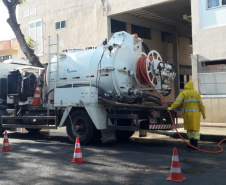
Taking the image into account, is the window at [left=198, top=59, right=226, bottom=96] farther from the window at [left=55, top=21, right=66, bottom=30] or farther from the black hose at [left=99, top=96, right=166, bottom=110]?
the window at [left=55, top=21, right=66, bottom=30]

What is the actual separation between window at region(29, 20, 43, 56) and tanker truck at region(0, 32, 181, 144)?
11617 mm

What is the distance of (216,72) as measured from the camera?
44.3ft

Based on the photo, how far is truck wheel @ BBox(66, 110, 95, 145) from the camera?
8.49 meters

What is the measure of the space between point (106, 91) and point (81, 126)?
4.05ft

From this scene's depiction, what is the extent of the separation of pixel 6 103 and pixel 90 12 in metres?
8.97

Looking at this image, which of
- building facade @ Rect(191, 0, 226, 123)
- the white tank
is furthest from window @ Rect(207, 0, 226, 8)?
the white tank

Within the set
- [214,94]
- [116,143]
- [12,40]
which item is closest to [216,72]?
[214,94]

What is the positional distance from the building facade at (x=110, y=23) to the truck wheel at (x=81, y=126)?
7454 millimetres

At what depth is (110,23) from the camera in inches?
696

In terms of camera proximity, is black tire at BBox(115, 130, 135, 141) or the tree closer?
black tire at BBox(115, 130, 135, 141)

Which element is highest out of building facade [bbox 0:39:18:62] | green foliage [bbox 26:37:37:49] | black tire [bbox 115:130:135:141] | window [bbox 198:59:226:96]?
building facade [bbox 0:39:18:62]

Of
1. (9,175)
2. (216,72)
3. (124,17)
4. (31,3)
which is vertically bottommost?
(9,175)

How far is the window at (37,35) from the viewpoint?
69.6ft

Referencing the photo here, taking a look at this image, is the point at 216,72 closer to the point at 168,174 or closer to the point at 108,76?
the point at 108,76
